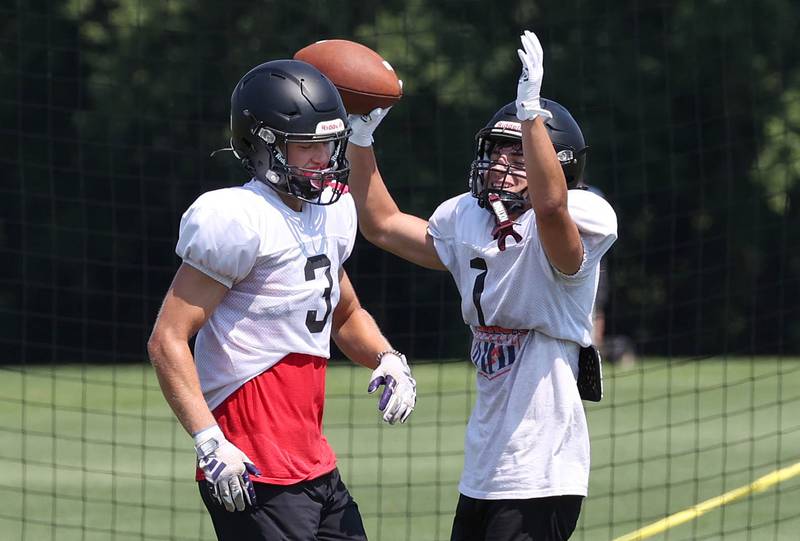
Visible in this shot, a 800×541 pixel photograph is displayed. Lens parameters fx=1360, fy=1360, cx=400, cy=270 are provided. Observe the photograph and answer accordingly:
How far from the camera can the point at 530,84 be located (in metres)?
3.22

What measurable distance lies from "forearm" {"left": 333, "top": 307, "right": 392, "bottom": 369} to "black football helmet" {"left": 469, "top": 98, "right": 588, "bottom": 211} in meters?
0.44

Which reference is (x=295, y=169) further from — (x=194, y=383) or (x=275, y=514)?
(x=275, y=514)

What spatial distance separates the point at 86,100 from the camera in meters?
13.2

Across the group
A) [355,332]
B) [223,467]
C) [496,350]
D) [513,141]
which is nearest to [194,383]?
[223,467]

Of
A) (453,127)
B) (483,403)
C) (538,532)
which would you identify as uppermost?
(453,127)

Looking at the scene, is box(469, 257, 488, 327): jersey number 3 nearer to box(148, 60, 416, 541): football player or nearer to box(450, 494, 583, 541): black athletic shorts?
box(148, 60, 416, 541): football player

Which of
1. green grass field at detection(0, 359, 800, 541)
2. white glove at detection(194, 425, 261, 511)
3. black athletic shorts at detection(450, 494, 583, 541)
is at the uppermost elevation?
white glove at detection(194, 425, 261, 511)

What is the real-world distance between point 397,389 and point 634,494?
334 centimetres

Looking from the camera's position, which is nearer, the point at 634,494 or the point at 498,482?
the point at 498,482

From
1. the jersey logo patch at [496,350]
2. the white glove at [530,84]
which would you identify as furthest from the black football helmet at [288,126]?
the jersey logo patch at [496,350]

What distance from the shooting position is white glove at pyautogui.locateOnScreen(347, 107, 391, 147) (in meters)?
3.84

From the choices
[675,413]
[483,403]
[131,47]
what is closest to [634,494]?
[675,413]

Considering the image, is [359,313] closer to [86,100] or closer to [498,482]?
[498,482]

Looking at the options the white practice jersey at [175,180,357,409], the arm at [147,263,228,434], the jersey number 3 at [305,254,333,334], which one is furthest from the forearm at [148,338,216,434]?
the jersey number 3 at [305,254,333,334]
